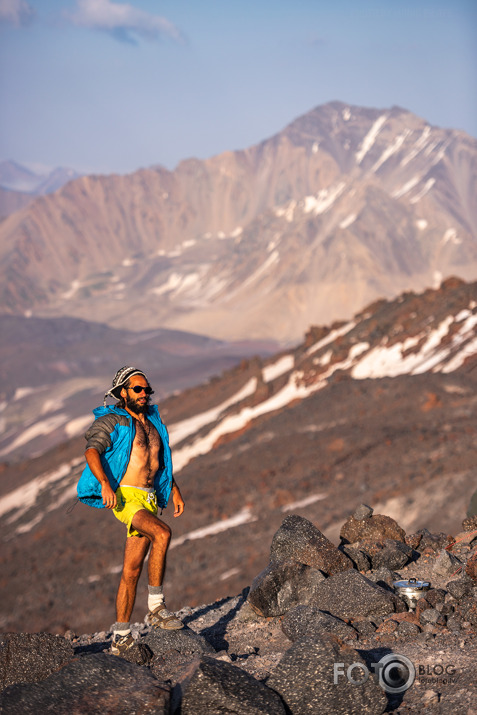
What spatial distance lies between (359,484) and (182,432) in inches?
612

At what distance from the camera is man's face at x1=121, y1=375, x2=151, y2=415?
15.7 ft

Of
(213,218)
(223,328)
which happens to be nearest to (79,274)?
(213,218)

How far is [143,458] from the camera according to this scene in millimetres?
4695

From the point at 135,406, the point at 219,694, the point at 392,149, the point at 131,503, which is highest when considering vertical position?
the point at 392,149

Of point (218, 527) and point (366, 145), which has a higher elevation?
point (366, 145)

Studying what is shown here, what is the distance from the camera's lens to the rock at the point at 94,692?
3.49m

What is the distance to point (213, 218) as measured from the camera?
18288 cm

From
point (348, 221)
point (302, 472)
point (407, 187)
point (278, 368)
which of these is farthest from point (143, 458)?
point (407, 187)

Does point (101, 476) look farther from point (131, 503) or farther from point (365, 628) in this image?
point (365, 628)

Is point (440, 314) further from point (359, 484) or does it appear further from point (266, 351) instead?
point (266, 351)

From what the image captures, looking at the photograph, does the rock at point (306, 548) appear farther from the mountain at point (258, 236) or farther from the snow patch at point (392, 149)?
the snow patch at point (392, 149)

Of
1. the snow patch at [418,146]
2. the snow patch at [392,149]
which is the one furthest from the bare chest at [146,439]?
the snow patch at [392,149]

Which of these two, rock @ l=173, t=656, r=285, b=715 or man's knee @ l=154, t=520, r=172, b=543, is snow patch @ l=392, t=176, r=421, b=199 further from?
rock @ l=173, t=656, r=285, b=715

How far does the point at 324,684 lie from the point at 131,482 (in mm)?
1598
